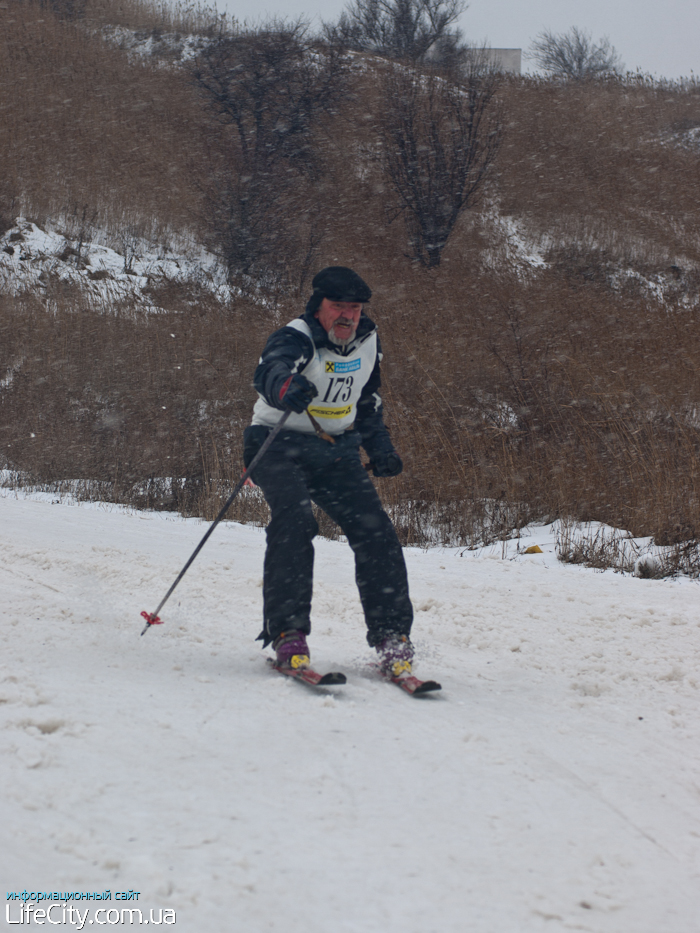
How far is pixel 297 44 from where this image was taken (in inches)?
914

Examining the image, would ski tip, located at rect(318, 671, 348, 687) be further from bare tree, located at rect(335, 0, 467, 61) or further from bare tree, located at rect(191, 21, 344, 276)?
bare tree, located at rect(335, 0, 467, 61)

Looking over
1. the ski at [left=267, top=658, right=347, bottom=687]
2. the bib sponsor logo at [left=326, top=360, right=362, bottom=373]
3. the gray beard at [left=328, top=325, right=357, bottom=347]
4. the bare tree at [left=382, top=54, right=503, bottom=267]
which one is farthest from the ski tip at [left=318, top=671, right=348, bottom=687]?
the bare tree at [left=382, top=54, right=503, bottom=267]

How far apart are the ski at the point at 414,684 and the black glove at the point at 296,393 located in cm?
118

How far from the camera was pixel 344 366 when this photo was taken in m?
3.35

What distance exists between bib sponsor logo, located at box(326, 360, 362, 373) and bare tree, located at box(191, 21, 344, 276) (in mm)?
15130

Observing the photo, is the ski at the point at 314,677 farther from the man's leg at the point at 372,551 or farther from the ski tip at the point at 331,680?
the man's leg at the point at 372,551

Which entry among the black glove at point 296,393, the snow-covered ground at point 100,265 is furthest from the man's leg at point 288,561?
the snow-covered ground at point 100,265


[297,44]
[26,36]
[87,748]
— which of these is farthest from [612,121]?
[87,748]

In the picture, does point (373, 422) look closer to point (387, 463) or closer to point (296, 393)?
point (387, 463)

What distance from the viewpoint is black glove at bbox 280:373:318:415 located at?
298cm

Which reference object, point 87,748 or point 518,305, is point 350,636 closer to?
point 87,748

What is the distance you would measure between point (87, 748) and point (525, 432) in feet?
19.3

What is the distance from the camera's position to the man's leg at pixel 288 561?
3164mm

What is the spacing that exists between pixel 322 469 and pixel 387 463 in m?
0.31
